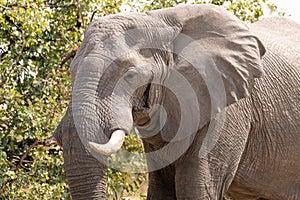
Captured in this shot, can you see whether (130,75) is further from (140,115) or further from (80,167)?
(80,167)

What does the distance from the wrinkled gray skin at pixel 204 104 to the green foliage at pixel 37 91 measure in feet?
7.43

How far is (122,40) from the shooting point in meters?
4.45

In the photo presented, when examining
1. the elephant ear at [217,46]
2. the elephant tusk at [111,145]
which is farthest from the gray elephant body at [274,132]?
the elephant tusk at [111,145]

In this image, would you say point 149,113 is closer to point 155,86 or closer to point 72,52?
point 155,86

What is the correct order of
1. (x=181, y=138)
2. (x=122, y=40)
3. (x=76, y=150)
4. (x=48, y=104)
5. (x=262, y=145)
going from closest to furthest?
(x=76, y=150) → (x=122, y=40) → (x=181, y=138) → (x=262, y=145) → (x=48, y=104)

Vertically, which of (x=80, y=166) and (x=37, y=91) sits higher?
(x=80, y=166)

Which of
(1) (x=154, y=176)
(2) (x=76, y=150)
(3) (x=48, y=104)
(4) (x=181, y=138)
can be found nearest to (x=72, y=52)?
(3) (x=48, y=104)

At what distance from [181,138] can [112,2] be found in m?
3.46

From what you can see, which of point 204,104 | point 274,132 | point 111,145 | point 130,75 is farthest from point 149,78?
point 274,132

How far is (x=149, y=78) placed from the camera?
4.52 metres

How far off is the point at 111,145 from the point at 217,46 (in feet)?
3.71

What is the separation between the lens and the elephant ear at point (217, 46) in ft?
15.6

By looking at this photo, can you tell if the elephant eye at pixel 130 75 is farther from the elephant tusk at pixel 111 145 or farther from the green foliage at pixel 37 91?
the green foliage at pixel 37 91

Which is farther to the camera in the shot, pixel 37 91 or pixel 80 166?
pixel 37 91
